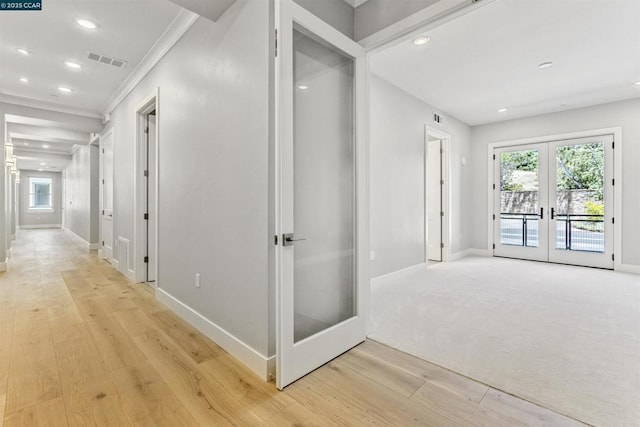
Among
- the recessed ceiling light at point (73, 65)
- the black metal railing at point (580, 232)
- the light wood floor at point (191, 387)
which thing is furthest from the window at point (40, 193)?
the black metal railing at point (580, 232)

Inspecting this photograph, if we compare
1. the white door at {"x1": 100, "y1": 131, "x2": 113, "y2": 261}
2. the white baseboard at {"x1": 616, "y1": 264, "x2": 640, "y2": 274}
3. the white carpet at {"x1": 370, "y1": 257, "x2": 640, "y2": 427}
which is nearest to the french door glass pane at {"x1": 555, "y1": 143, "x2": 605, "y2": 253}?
the white baseboard at {"x1": 616, "y1": 264, "x2": 640, "y2": 274}

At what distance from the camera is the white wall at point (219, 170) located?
2018 millimetres

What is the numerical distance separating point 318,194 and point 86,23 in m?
3.01

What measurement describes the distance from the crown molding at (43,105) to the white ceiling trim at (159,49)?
1.40 metres

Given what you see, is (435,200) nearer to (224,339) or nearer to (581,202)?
(581,202)

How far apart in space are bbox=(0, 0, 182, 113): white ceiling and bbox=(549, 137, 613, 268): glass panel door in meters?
6.73

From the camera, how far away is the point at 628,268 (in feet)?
16.5

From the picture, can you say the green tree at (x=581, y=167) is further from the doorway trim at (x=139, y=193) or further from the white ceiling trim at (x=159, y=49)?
the doorway trim at (x=139, y=193)

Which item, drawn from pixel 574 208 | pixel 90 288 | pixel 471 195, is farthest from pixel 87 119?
pixel 574 208

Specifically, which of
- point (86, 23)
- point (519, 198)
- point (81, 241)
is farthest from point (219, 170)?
point (81, 241)

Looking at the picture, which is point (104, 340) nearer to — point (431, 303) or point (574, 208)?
point (431, 303)

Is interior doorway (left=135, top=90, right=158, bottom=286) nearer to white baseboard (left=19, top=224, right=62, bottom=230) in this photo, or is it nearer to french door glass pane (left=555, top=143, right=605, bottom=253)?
french door glass pane (left=555, top=143, right=605, bottom=253)

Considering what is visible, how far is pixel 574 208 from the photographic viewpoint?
219 inches

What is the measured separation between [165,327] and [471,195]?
6529 mm
